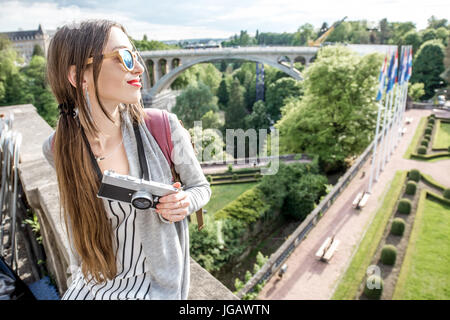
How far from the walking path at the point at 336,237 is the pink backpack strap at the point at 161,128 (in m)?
7.66

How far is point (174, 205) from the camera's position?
1348mm

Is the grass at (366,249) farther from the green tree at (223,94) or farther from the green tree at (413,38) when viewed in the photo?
the green tree at (223,94)

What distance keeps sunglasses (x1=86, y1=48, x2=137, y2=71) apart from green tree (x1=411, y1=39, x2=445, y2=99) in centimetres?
3491

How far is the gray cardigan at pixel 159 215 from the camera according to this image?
1.53m

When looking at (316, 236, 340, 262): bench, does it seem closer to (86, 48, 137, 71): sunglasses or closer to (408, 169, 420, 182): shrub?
(408, 169, 420, 182): shrub

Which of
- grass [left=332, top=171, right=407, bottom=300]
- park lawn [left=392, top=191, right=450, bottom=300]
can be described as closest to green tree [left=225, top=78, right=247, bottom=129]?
grass [left=332, top=171, right=407, bottom=300]

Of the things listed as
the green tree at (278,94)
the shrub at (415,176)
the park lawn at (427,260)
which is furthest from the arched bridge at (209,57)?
the park lawn at (427,260)

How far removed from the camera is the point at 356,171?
15.7m

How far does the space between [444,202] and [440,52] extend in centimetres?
2306

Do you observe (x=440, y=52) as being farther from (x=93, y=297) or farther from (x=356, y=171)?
(x=93, y=297)

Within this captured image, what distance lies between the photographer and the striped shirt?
154 centimetres

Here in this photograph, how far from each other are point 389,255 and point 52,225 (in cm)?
895
